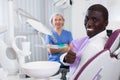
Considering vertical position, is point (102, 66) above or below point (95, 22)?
below

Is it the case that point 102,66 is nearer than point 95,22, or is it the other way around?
point 102,66

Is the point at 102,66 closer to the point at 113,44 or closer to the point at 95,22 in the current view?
the point at 113,44

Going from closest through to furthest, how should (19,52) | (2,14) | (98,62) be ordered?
(98,62) < (19,52) < (2,14)

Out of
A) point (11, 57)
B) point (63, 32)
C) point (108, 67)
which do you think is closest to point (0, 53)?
point (11, 57)

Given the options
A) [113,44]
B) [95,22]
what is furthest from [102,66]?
[95,22]

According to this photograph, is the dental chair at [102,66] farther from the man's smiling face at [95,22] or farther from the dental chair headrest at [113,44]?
the man's smiling face at [95,22]

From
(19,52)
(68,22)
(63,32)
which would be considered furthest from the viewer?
(68,22)

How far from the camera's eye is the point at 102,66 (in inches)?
33.4

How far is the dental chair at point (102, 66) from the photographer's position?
0.85 m

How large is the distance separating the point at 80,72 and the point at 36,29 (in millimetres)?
498

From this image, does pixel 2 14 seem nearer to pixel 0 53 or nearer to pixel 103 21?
pixel 0 53

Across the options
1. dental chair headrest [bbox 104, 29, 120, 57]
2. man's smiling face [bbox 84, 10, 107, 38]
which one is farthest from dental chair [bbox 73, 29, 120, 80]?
man's smiling face [bbox 84, 10, 107, 38]

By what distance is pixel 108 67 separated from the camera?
858 millimetres

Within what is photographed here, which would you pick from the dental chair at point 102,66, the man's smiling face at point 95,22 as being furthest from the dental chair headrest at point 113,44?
the man's smiling face at point 95,22
